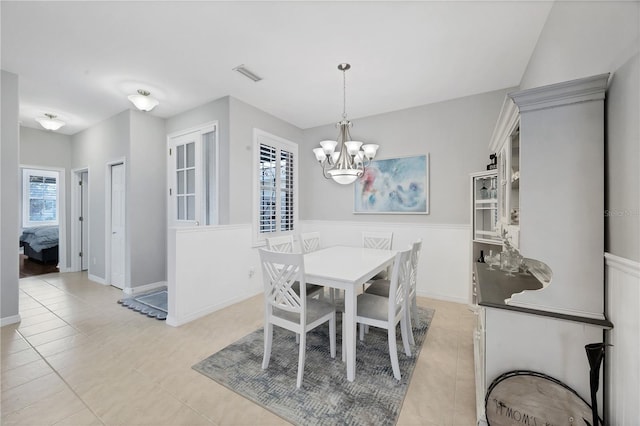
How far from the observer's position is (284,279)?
1.92 m

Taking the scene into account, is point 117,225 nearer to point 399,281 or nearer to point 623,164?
point 399,281

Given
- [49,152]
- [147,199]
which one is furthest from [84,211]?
[147,199]

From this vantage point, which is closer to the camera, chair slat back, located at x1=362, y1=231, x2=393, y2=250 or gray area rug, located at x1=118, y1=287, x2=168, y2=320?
gray area rug, located at x1=118, y1=287, x2=168, y2=320

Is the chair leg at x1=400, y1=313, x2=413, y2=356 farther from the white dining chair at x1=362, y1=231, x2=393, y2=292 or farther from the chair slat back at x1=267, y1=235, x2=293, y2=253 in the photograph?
the chair slat back at x1=267, y1=235, x2=293, y2=253

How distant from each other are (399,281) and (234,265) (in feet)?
7.62

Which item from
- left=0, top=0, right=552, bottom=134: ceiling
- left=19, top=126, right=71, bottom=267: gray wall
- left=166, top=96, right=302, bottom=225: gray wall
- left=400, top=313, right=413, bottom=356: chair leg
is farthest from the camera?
left=19, top=126, right=71, bottom=267: gray wall

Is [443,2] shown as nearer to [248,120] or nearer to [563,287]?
[563,287]

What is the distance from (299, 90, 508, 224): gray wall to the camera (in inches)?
131

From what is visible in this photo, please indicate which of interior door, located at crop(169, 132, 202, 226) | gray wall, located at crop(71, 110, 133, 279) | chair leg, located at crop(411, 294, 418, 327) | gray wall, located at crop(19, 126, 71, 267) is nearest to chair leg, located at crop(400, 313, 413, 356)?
chair leg, located at crop(411, 294, 418, 327)

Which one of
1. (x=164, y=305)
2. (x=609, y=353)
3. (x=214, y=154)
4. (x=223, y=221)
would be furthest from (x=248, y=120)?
(x=609, y=353)

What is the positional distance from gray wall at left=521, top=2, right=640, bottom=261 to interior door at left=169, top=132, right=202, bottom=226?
13.4 feet

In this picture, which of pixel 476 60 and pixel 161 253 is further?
pixel 161 253

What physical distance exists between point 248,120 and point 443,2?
2679 millimetres

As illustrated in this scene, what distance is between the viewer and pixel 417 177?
12.4ft
